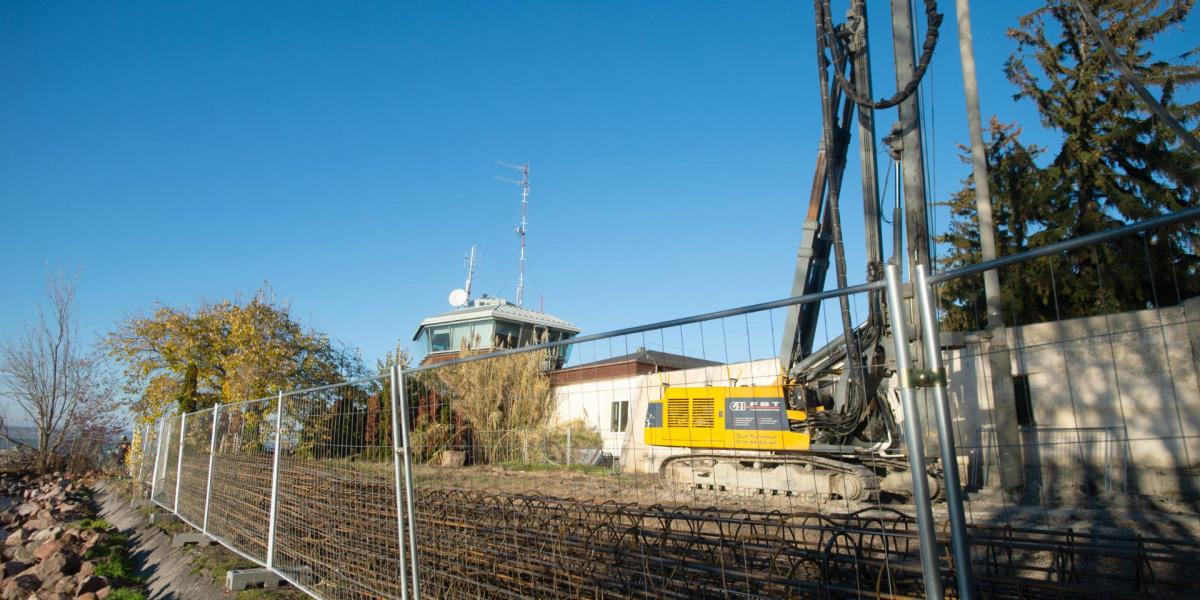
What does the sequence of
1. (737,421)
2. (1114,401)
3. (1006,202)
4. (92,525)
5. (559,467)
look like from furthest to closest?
(1006,202) < (92,525) < (737,421) < (559,467) < (1114,401)

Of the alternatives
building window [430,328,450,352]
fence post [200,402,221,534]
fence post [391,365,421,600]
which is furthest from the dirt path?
building window [430,328,450,352]

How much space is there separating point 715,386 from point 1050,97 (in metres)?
13.9

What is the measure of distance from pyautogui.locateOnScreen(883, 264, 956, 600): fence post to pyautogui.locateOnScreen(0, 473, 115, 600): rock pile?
901 centimetres

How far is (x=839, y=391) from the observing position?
1066 centimetres

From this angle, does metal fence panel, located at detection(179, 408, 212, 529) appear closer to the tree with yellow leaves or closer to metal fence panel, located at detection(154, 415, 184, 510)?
metal fence panel, located at detection(154, 415, 184, 510)

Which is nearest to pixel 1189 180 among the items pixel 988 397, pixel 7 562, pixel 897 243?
pixel 897 243

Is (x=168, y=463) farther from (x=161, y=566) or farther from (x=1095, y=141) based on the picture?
(x=1095, y=141)

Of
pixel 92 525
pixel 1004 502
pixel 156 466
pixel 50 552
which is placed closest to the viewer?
pixel 1004 502

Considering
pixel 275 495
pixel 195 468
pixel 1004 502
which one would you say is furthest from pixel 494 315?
pixel 1004 502

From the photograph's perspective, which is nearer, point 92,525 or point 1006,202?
point 92,525

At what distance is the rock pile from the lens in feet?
26.1

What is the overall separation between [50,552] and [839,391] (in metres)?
12.2

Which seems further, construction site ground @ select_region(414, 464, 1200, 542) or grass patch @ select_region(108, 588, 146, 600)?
grass patch @ select_region(108, 588, 146, 600)

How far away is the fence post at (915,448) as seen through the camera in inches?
73.8
